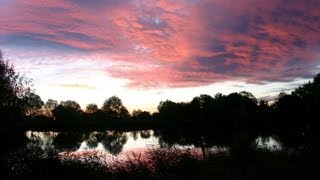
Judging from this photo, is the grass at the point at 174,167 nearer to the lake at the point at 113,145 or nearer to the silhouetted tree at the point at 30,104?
the lake at the point at 113,145

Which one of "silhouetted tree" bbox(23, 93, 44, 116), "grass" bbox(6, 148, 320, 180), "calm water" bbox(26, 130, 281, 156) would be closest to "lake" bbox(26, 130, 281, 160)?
"calm water" bbox(26, 130, 281, 156)

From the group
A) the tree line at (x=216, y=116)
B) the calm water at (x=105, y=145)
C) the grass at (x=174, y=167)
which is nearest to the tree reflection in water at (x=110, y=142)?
the calm water at (x=105, y=145)

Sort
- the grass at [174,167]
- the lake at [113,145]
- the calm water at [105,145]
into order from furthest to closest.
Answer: the calm water at [105,145] < the lake at [113,145] < the grass at [174,167]

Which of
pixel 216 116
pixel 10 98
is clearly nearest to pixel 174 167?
pixel 10 98

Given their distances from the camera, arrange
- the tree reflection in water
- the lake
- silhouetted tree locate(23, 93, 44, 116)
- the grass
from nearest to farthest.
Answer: the grass, the lake, the tree reflection in water, silhouetted tree locate(23, 93, 44, 116)

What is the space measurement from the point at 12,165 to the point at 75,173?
430 cm

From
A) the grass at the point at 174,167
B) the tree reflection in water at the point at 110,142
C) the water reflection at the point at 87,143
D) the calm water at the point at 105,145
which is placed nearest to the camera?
the grass at the point at 174,167

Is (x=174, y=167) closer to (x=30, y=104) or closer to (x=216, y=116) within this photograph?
(x=30, y=104)

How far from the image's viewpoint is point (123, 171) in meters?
22.6

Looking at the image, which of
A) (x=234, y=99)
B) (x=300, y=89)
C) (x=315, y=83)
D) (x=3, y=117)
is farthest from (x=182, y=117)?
(x=3, y=117)

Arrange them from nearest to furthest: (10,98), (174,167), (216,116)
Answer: (174,167) → (10,98) → (216,116)

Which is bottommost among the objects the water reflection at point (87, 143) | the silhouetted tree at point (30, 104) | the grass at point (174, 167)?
the grass at point (174, 167)

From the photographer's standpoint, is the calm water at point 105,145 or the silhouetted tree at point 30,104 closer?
the calm water at point 105,145

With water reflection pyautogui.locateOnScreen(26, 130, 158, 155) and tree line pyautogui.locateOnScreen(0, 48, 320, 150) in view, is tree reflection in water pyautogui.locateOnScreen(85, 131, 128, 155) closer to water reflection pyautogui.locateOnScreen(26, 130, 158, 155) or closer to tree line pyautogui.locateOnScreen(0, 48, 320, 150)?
water reflection pyautogui.locateOnScreen(26, 130, 158, 155)
